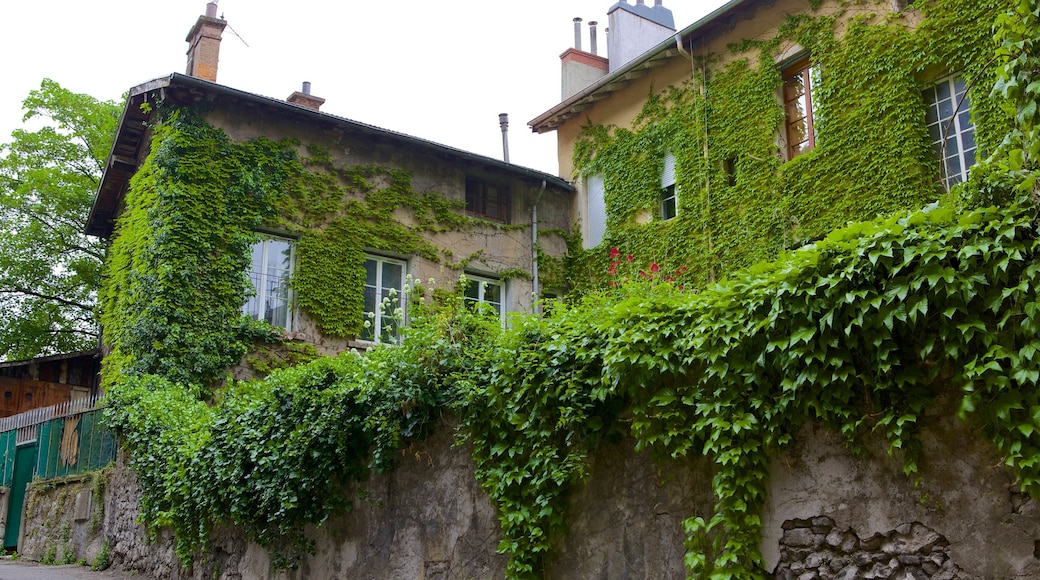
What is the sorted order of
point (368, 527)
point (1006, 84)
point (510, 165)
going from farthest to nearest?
1. point (510, 165)
2. point (368, 527)
3. point (1006, 84)

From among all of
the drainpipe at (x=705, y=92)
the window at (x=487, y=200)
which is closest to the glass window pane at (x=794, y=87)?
the drainpipe at (x=705, y=92)

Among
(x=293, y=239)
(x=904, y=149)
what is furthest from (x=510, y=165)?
(x=904, y=149)

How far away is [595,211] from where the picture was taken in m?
16.5

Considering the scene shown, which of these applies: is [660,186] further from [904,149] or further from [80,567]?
[80,567]

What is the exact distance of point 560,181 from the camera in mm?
16797

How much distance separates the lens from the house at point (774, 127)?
1106cm

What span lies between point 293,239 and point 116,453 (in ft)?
14.1

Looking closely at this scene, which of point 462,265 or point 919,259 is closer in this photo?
point 919,259

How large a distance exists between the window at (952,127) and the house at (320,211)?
271 inches

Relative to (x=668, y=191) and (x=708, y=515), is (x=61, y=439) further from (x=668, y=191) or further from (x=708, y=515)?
(x=708, y=515)


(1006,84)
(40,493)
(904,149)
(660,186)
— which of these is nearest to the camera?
(1006,84)

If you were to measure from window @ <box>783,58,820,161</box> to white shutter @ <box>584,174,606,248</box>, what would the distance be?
416 cm

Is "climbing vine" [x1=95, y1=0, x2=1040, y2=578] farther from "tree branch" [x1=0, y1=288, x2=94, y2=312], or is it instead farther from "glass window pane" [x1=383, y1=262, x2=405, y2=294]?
"tree branch" [x1=0, y1=288, x2=94, y2=312]

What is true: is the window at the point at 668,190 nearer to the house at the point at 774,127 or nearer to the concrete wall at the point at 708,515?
the house at the point at 774,127
